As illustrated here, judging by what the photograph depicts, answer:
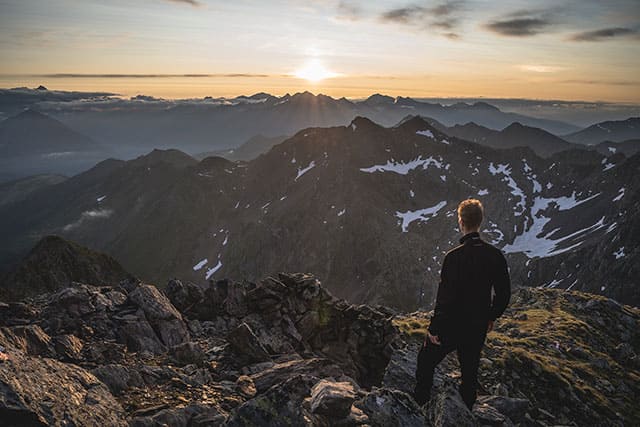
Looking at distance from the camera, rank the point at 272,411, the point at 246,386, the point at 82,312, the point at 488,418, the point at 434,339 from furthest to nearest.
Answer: the point at 82,312, the point at 246,386, the point at 488,418, the point at 434,339, the point at 272,411

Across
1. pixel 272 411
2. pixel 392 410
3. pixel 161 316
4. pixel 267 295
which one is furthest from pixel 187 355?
pixel 392 410

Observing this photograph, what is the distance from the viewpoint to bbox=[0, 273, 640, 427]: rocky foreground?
8562 millimetres

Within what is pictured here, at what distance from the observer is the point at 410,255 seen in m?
189

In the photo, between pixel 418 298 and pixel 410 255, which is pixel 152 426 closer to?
pixel 418 298

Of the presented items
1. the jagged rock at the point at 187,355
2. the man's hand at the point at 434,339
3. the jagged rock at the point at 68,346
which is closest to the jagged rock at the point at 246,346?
the jagged rock at the point at 187,355

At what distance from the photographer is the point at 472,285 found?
27.7 feet

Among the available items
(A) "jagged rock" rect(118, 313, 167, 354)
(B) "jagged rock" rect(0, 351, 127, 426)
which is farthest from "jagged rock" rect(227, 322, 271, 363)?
(B) "jagged rock" rect(0, 351, 127, 426)

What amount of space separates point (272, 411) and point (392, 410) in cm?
282

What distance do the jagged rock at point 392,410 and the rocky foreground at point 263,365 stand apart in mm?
26

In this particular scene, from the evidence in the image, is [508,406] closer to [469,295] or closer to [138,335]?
[469,295]

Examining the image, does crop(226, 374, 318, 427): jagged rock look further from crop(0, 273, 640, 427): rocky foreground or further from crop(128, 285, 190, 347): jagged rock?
crop(128, 285, 190, 347): jagged rock

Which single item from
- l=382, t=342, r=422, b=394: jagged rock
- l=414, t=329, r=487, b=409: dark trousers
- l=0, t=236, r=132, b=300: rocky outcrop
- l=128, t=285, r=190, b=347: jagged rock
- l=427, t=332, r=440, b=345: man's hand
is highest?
l=427, t=332, r=440, b=345: man's hand

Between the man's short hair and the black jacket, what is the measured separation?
0.83ft

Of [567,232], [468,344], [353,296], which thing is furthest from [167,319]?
[567,232]
